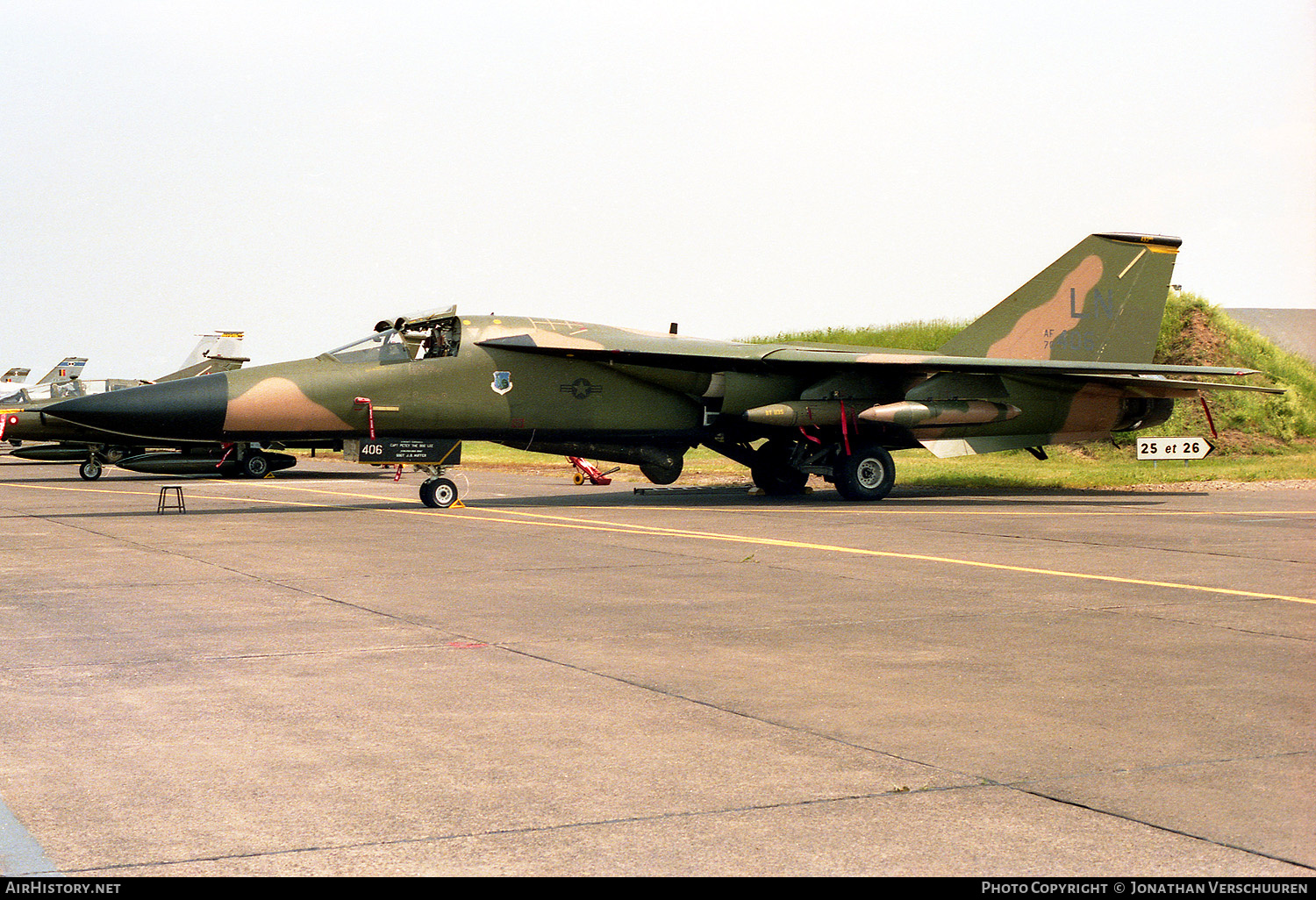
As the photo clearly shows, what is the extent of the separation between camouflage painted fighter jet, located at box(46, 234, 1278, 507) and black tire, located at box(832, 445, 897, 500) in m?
0.03

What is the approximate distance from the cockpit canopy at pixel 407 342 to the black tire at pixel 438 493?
197 cm

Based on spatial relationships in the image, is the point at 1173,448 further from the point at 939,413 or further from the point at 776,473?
the point at 776,473

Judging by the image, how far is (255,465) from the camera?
101 ft

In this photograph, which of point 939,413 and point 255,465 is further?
point 255,465

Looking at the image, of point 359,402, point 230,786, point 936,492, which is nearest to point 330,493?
point 359,402

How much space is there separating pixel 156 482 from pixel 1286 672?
2705 cm

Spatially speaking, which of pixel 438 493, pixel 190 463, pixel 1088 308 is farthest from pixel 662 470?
pixel 190 463

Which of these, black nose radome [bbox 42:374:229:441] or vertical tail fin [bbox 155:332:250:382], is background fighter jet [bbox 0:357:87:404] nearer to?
vertical tail fin [bbox 155:332:250:382]

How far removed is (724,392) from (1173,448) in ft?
37.0

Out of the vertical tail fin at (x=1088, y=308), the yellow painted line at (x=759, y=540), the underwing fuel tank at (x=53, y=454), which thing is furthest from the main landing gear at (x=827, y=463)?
the underwing fuel tank at (x=53, y=454)

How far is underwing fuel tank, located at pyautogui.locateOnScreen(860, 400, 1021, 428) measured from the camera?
19.0m

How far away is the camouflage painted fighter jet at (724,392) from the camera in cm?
1716

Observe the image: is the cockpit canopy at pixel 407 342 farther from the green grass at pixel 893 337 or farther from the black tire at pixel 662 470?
the green grass at pixel 893 337

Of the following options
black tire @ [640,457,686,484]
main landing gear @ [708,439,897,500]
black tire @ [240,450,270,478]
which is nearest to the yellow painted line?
black tire @ [640,457,686,484]
